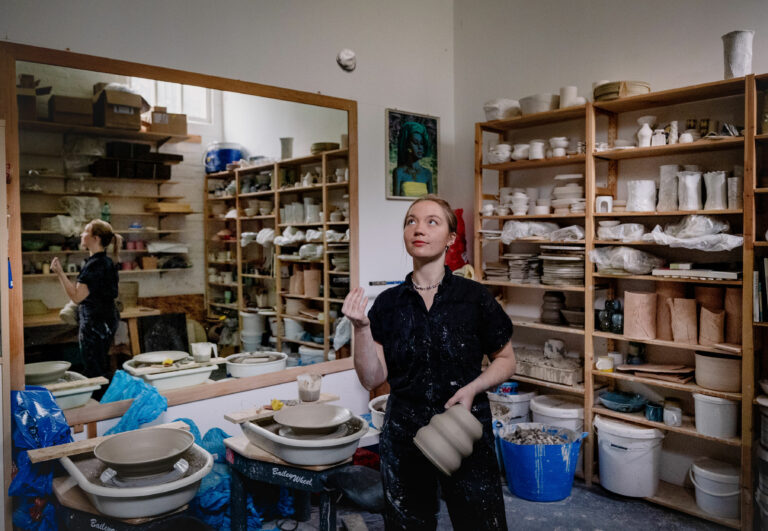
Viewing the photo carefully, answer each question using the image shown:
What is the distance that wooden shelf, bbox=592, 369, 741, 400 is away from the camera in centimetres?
319

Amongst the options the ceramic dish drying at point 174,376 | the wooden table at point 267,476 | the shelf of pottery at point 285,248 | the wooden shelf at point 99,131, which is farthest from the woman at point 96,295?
the wooden table at point 267,476

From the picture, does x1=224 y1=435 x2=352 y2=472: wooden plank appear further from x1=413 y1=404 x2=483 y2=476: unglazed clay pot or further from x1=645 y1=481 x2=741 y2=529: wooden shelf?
x1=645 y1=481 x2=741 y2=529: wooden shelf

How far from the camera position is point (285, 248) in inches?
163

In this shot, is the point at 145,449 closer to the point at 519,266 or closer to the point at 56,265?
the point at 56,265

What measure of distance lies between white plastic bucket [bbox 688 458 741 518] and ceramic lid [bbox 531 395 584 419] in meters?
0.75

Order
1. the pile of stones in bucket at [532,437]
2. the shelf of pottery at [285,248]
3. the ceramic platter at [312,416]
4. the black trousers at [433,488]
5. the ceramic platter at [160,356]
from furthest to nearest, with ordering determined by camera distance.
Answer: the shelf of pottery at [285,248] → the pile of stones in bucket at [532,437] → the ceramic platter at [160,356] → the ceramic platter at [312,416] → the black trousers at [433,488]

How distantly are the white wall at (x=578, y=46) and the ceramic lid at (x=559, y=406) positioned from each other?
1.75 m

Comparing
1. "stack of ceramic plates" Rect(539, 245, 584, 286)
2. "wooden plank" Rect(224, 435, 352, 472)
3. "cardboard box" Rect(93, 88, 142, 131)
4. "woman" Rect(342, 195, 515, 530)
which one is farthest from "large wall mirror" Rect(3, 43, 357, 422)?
"woman" Rect(342, 195, 515, 530)

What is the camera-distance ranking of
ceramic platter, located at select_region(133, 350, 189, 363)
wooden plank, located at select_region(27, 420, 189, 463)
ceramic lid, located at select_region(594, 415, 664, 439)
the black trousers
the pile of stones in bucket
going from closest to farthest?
the black trousers → wooden plank, located at select_region(27, 420, 189, 463) → ceramic platter, located at select_region(133, 350, 189, 363) → ceramic lid, located at select_region(594, 415, 664, 439) → the pile of stones in bucket

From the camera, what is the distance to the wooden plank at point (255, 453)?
238 cm

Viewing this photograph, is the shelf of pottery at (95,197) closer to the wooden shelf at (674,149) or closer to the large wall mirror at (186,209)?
Result: the large wall mirror at (186,209)

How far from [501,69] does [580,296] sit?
195 cm

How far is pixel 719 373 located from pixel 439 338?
2.15m

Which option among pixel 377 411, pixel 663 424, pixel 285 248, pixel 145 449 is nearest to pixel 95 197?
pixel 285 248
